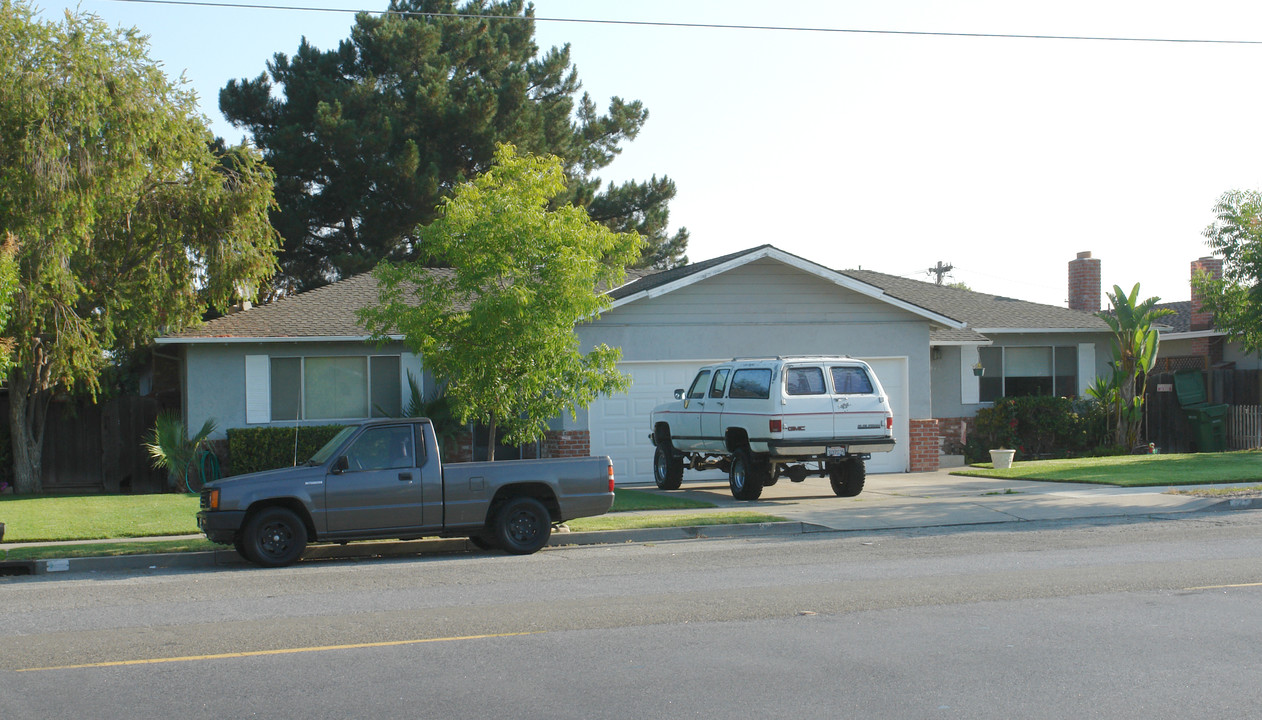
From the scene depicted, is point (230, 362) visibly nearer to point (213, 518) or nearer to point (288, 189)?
point (213, 518)

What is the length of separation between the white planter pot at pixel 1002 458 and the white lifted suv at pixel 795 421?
17.3ft

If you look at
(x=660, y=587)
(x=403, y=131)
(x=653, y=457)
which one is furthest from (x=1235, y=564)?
(x=403, y=131)

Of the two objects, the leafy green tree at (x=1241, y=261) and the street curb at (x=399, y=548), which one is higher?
the leafy green tree at (x=1241, y=261)

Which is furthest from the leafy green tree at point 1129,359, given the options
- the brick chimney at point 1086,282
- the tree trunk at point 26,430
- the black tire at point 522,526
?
the tree trunk at point 26,430

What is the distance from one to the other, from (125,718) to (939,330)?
20959 millimetres

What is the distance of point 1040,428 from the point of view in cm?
2423

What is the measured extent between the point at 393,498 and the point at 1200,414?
21.5 m

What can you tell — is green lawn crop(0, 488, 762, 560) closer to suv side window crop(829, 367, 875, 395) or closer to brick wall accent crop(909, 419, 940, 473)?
suv side window crop(829, 367, 875, 395)

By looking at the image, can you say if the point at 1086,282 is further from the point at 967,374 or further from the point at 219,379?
the point at 219,379

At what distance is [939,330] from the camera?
24.3 m

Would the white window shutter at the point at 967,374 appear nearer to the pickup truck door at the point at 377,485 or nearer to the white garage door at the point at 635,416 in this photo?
the white garage door at the point at 635,416

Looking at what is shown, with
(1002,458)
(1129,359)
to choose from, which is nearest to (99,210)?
(1002,458)

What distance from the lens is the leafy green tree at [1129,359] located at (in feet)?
79.4

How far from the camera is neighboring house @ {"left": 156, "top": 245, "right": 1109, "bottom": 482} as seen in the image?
66.7 ft
